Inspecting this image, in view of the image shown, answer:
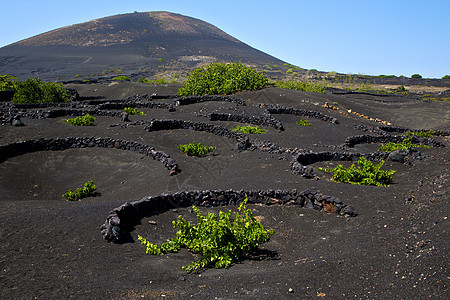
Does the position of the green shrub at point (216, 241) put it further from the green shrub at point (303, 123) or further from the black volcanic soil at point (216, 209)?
the green shrub at point (303, 123)

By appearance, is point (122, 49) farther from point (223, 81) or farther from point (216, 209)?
point (216, 209)

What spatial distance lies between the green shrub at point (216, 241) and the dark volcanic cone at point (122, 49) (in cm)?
6200

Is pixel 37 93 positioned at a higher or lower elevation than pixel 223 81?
lower

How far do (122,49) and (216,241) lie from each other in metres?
99.3

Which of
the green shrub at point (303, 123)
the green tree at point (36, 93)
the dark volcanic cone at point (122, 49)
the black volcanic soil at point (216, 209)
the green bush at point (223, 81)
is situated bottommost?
the black volcanic soil at point (216, 209)

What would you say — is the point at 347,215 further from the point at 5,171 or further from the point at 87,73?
the point at 87,73

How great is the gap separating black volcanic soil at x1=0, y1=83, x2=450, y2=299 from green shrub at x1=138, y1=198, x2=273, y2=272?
0.66ft

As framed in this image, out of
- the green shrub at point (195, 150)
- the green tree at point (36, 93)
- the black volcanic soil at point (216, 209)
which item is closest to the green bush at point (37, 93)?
the green tree at point (36, 93)

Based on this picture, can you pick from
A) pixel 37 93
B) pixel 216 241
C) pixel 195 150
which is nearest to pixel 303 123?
pixel 195 150

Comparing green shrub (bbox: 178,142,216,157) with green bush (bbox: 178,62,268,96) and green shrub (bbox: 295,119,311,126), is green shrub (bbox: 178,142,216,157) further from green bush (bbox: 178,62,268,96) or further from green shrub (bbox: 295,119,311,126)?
green bush (bbox: 178,62,268,96)

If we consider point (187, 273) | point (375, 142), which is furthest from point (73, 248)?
point (375, 142)

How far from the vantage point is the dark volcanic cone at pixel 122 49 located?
73.9 metres

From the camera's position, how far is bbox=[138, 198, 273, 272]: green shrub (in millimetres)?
6262

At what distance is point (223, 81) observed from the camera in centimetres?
3300
